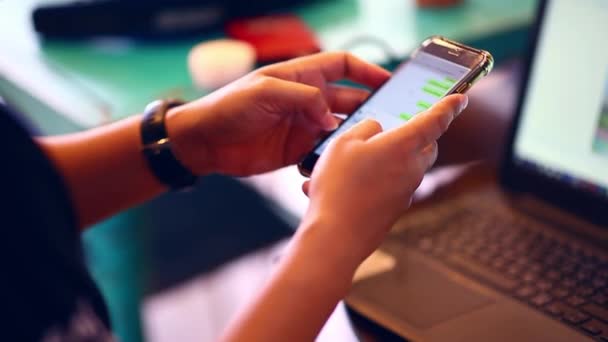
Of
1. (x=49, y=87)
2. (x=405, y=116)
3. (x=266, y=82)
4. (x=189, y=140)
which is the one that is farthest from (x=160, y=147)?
(x=49, y=87)

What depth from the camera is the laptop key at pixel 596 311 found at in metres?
0.50

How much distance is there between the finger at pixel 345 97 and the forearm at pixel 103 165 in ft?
0.68

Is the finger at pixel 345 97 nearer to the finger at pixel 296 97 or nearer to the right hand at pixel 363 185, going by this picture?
the finger at pixel 296 97

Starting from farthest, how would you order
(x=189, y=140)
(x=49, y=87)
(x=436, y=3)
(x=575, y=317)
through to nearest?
(x=436, y=3), (x=49, y=87), (x=189, y=140), (x=575, y=317)

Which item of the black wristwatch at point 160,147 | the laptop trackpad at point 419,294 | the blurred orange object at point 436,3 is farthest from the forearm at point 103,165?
the blurred orange object at point 436,3

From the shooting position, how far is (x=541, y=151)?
65 centimetres

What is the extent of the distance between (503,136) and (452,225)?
271 millimetres

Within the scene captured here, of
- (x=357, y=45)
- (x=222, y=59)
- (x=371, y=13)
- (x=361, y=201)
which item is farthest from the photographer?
(x=371, y=13)

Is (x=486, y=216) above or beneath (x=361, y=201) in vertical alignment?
beneath

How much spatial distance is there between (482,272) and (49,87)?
0.66 meters

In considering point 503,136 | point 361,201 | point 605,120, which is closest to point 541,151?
point 605,120

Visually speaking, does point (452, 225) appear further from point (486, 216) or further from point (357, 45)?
point (357, 45)

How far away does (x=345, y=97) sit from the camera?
613 millimetres

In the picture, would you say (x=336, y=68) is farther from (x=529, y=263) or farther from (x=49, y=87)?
(x=49, y=87)
